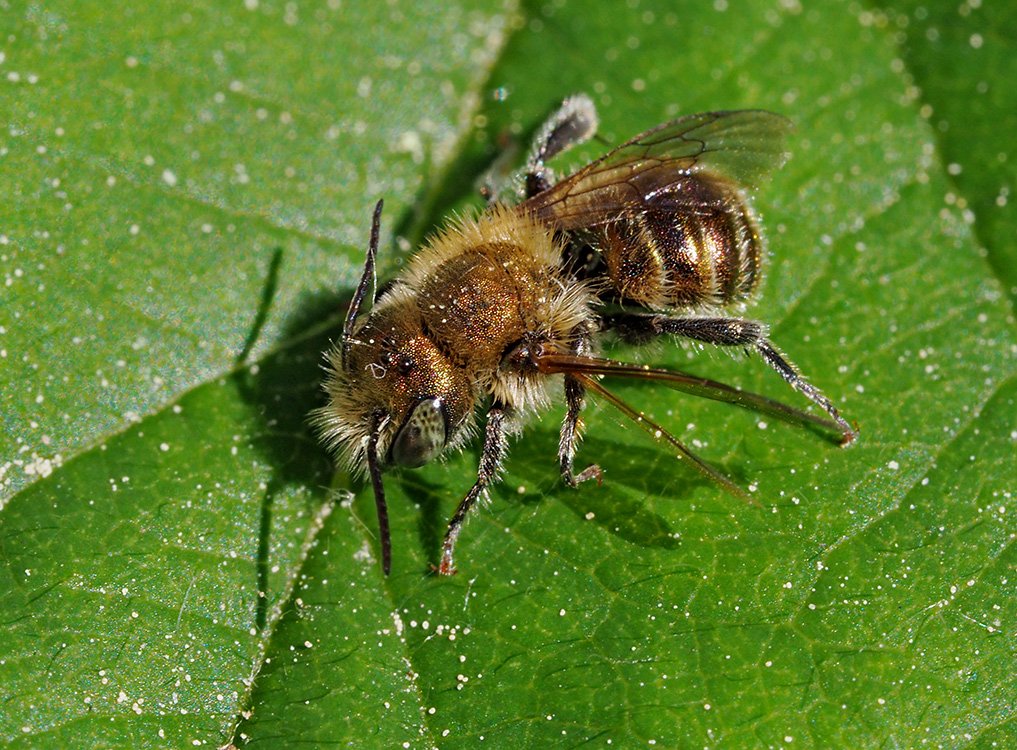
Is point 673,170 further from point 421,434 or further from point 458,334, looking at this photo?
point 421,434

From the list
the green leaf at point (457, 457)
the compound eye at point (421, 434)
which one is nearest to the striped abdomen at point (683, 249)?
the green leaf at point (457, 457)

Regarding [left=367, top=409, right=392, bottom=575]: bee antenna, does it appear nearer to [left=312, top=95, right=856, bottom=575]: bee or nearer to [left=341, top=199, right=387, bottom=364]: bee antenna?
[left=312, top=95, right=856, bottom=575]: bee

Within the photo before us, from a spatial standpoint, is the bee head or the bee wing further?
the bee wing

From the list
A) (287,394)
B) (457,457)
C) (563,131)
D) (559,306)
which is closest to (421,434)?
(457,457)

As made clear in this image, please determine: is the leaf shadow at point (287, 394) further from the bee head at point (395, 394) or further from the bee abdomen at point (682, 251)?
the bee abdomen at point (682, 251)

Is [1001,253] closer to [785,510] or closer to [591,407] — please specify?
[785,510]

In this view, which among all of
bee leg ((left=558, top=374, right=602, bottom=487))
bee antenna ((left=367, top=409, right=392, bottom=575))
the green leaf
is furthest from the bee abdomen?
bee antenna ((left=367, top=409, right=392, bottom=575))
